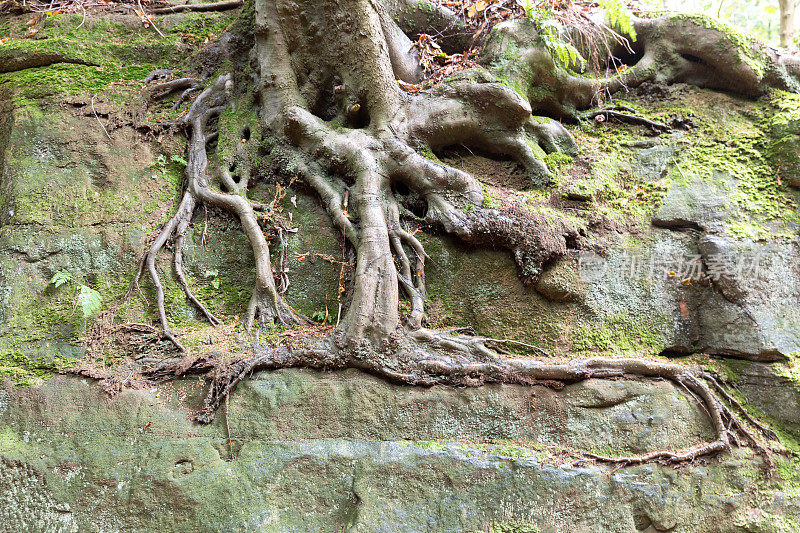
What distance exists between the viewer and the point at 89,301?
3.82 metres

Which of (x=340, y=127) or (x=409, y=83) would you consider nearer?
(x=340, y=127)

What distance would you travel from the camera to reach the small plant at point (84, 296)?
3.79 meters

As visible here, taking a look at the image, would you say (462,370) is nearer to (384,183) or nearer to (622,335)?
(622,335)

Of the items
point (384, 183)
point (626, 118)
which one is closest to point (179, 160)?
point (384, 183)

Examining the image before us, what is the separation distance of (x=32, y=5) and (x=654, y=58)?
696cm

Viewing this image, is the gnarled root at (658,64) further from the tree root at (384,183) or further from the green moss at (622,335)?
the green moss at (622,335)

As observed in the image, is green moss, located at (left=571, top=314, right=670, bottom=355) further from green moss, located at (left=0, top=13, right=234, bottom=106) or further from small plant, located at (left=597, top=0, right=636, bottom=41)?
green moss, located at (left=0, top=13, right=234, bottom=106)

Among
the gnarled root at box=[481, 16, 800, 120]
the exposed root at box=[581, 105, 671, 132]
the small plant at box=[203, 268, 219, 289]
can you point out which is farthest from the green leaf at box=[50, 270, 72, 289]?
the exposed root at box=[581, 105, 671, 132]

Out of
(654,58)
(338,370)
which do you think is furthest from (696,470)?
(654,58)

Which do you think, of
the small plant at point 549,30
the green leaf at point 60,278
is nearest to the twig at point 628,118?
the small plant at point 549,30

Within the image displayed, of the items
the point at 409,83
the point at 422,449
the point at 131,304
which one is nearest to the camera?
the point at 422,449

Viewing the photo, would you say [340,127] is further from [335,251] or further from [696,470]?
[696,470]

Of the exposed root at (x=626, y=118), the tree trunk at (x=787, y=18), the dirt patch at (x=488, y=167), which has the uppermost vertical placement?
the tree trunk at (x=787, y=18)

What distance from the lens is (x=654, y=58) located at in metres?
5.79
